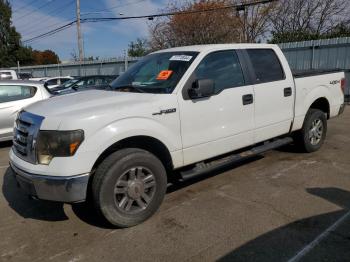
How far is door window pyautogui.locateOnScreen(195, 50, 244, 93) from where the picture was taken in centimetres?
442

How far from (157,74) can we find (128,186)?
1.50 metres

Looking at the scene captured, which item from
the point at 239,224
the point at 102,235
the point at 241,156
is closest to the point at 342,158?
the point at 241,156

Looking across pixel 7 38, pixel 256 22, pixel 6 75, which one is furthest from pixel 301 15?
pixel 7 38

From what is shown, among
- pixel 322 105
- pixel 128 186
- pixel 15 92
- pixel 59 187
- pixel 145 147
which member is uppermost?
pixel 15 92

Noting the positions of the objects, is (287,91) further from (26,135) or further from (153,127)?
(26,135)

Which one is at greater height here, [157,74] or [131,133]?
[157,74]

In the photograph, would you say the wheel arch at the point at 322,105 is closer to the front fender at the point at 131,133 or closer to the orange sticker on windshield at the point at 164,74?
the orange sticker on windshield at the point at 164,74

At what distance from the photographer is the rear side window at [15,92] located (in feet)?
25.5

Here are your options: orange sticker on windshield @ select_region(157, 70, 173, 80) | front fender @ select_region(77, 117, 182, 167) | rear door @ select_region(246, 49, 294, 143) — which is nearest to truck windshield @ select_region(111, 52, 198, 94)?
orange sticker on windshield @ select_region(157, 70, 173, 80)

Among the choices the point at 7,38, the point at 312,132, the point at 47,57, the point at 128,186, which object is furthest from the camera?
the point at 47,57

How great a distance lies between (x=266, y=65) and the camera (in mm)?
5277

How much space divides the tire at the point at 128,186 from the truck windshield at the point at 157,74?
0.85 meters

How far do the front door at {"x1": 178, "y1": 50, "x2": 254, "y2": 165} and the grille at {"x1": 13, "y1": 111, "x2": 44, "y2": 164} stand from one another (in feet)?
5.11

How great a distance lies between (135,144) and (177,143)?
49 centimetres
